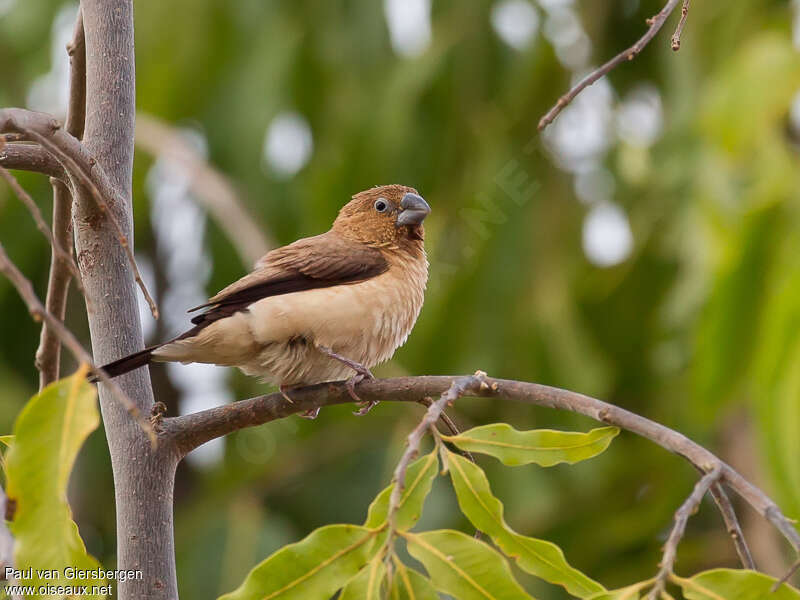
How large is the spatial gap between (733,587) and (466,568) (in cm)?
51

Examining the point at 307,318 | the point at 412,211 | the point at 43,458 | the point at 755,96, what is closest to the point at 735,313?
the point at 755,96

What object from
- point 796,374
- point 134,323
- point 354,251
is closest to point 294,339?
point 354,251

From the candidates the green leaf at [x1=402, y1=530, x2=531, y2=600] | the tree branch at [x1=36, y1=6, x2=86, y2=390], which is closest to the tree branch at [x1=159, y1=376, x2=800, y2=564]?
the green leaf at [x1=402, y1=530, x2=531, y2=600]

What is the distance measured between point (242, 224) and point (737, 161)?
2.57m

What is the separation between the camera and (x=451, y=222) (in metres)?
7.70

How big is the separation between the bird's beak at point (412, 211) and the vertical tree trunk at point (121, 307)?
6.67ft

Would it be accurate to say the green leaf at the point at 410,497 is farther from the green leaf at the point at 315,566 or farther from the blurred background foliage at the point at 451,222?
the blurred background foliage at the point at 451,222

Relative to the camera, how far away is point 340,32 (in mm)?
8336

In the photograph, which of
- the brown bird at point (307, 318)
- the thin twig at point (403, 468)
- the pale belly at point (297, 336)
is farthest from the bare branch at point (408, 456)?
the pale belly at point (297, 336)

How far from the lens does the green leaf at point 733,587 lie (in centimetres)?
206

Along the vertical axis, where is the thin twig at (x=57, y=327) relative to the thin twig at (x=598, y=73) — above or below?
below

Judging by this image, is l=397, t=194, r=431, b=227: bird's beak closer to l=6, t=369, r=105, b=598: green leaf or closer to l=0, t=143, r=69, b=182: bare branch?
l=0, t=143, r=69, b=182: bare branch

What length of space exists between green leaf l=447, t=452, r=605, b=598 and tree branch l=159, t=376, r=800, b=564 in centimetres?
17

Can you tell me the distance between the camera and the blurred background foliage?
7277 mm
